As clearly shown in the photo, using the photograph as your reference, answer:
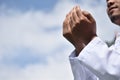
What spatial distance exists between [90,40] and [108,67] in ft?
1.10

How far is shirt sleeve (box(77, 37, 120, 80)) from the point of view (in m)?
3.96

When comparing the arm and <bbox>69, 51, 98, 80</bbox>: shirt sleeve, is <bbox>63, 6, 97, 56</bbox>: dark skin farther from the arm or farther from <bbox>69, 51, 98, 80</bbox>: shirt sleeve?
<bbox>69, 51, 98, 80</bbox>: shirt sleeve

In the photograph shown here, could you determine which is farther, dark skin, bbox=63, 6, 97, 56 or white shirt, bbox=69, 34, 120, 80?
dark skin, bbox=63, 6, 97, 56

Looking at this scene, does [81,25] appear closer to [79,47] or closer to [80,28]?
[80,28]

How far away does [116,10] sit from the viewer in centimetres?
420

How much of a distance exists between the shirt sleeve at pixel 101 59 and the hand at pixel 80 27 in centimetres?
11

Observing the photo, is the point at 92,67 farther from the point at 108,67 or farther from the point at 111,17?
the point at 111,17

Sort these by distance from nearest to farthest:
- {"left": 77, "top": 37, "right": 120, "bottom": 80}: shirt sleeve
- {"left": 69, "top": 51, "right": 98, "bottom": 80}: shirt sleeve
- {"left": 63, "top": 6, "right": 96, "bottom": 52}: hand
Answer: {"left": 77, "top": 37, "right": 120, "bottom": 80}: shirt sleeve → {"left": 63, "top": 6, "right": 96, "bottom": 52}: hand → {"left": 69, "top": 51, "right": 98, "bottom": 80}: shirt sleeve

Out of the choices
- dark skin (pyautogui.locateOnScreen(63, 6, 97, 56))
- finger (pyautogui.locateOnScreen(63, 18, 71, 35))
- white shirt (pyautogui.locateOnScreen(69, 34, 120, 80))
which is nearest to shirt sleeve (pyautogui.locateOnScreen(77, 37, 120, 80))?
white shirt (pyautogui.locateOnScreen(69, 34, 120, 80))

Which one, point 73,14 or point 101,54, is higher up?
point 73,14

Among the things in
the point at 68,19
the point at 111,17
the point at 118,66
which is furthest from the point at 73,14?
the point at 118,66

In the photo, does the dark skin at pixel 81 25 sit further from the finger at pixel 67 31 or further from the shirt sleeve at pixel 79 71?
the shirt sleeve at pixel 79 71

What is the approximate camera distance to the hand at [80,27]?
13.5ft

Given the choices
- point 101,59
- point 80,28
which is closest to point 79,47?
point 80,28
